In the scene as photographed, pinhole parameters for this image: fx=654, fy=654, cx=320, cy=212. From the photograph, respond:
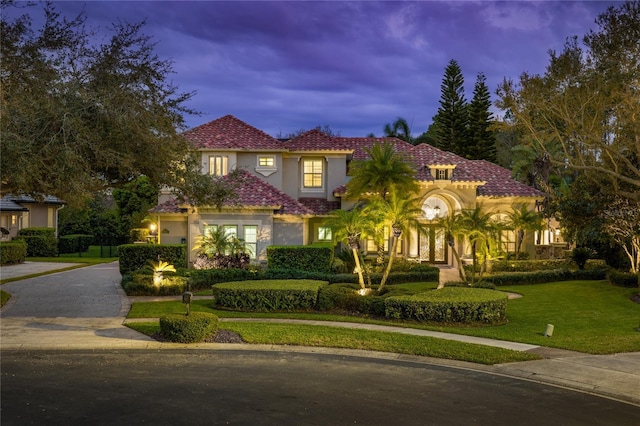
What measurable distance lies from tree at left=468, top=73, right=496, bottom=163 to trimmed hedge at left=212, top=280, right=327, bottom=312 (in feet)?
124

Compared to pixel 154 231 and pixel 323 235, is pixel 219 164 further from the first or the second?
pixel 323 235

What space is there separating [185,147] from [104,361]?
8767 millimetres

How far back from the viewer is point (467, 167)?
38.4 m

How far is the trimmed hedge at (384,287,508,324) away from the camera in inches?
750

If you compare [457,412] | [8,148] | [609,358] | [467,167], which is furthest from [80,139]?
[467,167]

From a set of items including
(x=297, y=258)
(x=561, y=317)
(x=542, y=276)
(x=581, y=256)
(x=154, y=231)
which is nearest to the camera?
(x=561, y=317)

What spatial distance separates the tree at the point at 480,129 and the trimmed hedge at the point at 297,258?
98.5 feet

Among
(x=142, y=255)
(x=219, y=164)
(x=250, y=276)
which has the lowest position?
(x=250, y=276)

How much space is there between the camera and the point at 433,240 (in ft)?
121

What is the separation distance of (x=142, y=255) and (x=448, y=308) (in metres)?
15.0

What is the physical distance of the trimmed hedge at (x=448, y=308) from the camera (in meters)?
19.0

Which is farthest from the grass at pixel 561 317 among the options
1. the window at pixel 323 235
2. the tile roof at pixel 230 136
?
the tile roof at pixel 230 136

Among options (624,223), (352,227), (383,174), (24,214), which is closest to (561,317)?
(352,227)

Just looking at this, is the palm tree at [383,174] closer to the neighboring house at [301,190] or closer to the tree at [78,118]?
the neighboring house at [301,190]
